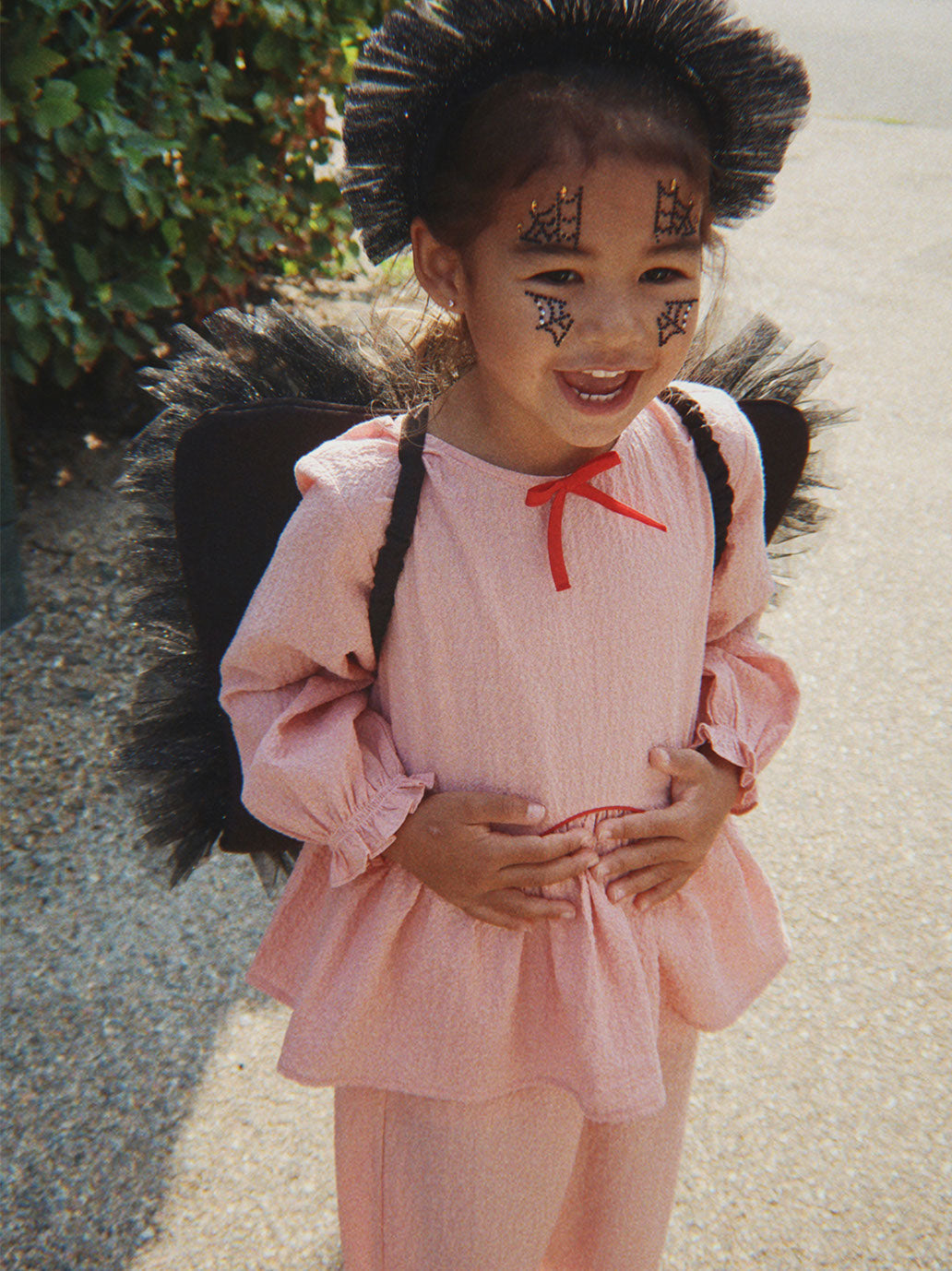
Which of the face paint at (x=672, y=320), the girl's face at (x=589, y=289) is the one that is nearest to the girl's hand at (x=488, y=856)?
the girl's face at (x=589, y=289)

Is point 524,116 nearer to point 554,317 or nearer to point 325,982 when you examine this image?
point 554,317

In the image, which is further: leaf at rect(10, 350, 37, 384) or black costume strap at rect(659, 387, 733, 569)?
leaf at rect(10, 350, 37, 384)

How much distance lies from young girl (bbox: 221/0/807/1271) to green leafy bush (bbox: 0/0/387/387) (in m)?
1.94

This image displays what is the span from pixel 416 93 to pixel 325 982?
98 centimetres

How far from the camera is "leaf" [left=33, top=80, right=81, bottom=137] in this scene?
9.39 ft

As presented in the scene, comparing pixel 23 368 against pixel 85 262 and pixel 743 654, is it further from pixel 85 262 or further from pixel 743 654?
pixel 743 654

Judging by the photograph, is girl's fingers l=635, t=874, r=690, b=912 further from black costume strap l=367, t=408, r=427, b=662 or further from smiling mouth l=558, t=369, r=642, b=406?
smiling mouth l=558, t=369, r=642, b=406

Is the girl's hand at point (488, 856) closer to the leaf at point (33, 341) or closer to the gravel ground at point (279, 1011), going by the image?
the gravel ground at point (279, 1011)

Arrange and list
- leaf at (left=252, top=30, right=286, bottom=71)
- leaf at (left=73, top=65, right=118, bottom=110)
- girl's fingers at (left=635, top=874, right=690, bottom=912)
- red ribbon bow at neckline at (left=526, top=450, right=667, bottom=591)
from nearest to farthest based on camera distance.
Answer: red ribbon bow at neckline at (left=526, top=450, right=667, bottom=591) → girl's fingers at (left=635, top=874, right=690, bottom=912) → leaf at (left=73, top=65, right=118, bottom=110) → leaf at (left=252, top=30, right=286, bottom=71)

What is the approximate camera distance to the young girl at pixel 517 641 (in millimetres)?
1238

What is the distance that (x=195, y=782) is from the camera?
65.9 inches

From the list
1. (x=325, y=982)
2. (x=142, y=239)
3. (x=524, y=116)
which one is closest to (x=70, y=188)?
(x=142, y=239)

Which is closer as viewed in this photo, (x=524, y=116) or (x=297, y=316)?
(x=524, y=116)

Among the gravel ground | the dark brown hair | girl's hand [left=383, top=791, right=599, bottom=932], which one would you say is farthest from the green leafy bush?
girl's hand [left=383, top=791, right=599, bottom=932]
